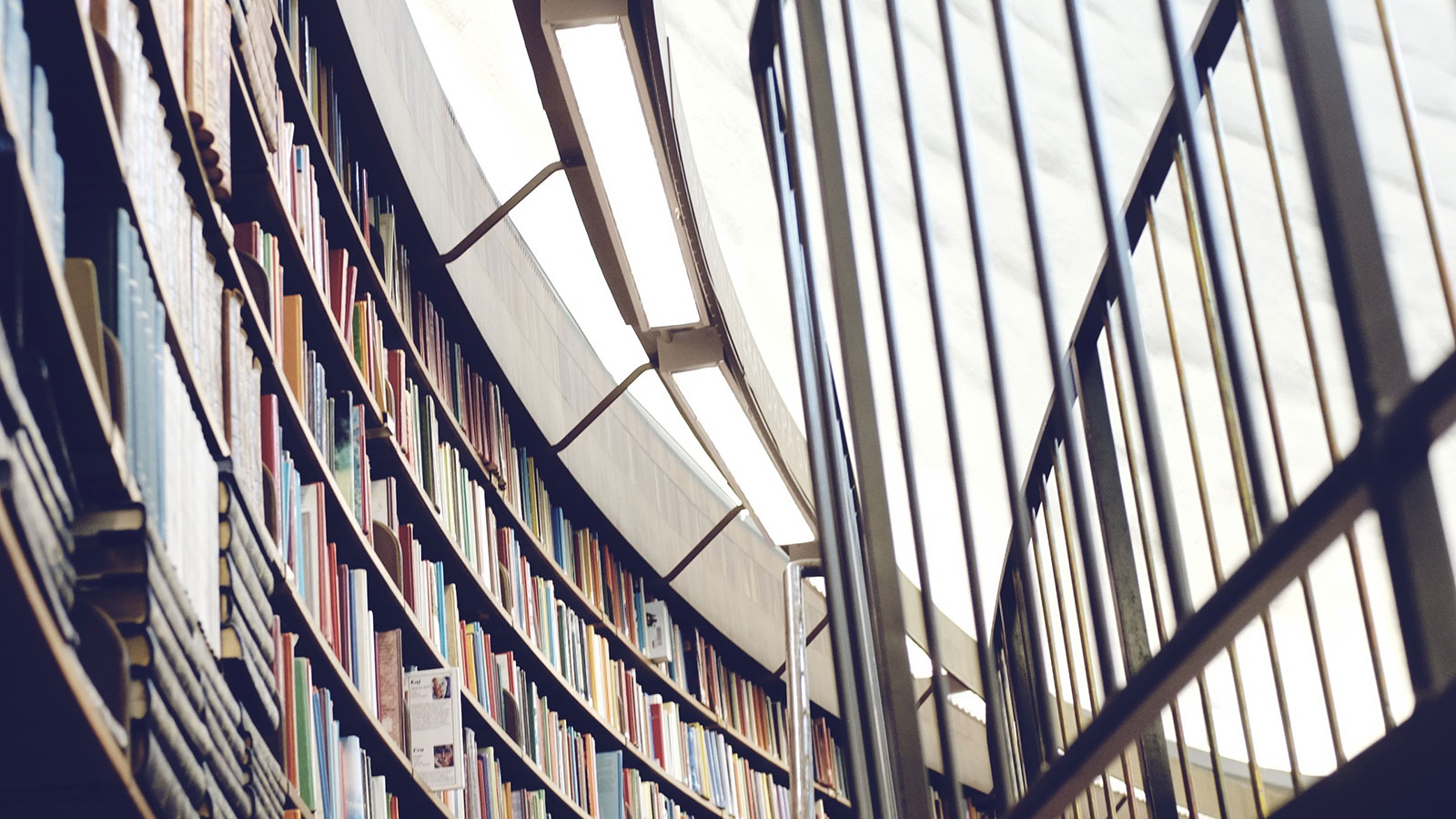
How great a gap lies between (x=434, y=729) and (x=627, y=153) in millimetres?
1194

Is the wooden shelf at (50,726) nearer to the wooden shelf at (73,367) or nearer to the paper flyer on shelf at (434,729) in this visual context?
the wooden shelf at (73,367)

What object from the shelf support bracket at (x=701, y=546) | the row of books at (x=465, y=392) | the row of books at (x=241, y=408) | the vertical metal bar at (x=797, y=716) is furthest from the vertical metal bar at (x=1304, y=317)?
the shelf support bracket at (x=701, y=546)

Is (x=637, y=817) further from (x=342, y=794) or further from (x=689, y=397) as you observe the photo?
(x=342, y=794)

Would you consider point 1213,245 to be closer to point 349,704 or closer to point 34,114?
point 34,114

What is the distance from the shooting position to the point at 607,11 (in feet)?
7.71

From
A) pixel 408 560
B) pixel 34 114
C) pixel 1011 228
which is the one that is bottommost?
pixel 34 114

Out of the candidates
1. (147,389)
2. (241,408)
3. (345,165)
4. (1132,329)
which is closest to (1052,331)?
(1132,329)

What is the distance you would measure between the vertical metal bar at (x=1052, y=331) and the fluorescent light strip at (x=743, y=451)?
2207mm

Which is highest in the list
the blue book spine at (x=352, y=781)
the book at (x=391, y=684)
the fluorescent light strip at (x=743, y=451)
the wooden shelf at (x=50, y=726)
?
the fluorescent light strip at (x=743, y=451)

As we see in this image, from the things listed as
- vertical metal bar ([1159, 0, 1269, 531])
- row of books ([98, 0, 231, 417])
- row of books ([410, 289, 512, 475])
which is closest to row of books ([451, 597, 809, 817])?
row of books ([410, 289, 512, 475])

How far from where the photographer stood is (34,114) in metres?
1.15

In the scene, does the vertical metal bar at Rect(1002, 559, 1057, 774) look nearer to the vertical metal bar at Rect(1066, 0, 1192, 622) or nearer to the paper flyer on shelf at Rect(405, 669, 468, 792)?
the vertical metal bar at Rect(1066, 0, 1192, 622)

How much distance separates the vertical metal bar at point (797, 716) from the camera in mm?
2521

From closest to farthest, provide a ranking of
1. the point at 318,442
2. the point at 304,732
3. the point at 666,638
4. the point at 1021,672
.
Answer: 1. the point at 304,732
2. the point at 318,442
3. the point at 1021,672
4. the point at 666,638
